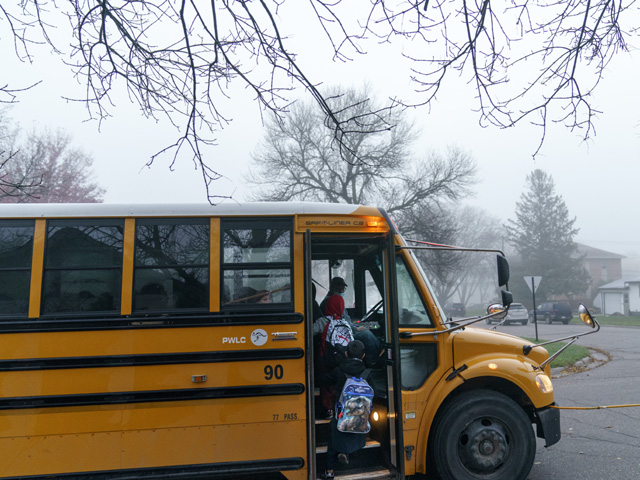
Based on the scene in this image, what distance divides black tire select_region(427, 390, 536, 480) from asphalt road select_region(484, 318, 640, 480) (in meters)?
0.63

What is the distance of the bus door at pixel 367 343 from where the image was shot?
4.76m

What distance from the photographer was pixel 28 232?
458cm

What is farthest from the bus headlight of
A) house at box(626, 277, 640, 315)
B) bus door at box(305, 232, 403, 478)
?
house at box(626, 277, 640, 315)

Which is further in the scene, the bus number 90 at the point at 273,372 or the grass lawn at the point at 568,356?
the grass lawn at the point at 568,356

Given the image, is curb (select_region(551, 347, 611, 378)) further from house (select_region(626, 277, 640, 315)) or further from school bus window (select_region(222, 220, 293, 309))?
house (select_region(626, 277, 640, 315))

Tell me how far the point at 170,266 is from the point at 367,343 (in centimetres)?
201

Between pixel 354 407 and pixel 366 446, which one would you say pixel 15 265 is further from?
pixel 366 446

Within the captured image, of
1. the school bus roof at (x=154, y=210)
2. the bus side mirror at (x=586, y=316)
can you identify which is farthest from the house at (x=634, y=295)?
the school bus roof at (x=154, y=210)

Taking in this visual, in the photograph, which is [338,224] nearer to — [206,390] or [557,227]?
[206,390]

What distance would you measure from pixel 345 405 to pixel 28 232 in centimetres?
319

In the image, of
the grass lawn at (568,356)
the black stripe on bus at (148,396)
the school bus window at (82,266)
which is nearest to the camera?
the black stripe on bus at (148,396)

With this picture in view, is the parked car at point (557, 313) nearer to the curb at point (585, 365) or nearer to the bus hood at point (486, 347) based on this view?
the curb at point (585, 365)

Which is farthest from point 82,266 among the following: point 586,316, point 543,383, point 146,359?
point 586,316

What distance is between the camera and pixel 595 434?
685 cm
